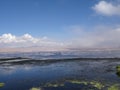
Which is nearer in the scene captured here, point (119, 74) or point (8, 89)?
point (8, 89)

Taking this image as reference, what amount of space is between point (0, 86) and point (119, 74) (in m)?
27.1

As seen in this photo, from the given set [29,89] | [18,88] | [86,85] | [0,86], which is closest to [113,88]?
[86,85]

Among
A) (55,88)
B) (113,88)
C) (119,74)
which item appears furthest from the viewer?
(119,74)

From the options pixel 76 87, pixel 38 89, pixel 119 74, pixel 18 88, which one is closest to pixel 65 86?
pixel 76 87

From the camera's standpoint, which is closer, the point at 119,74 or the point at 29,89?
the point at 29,89

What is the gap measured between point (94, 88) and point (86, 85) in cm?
317

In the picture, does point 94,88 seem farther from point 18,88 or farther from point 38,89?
point 18,88

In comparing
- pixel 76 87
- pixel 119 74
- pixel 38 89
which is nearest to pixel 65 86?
pixel 76 87

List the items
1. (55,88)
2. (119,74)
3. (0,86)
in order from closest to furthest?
(55,88) < (0,86) < (119,74)

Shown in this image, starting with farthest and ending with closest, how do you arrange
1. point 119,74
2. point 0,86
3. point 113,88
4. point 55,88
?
point 119,74 < point 0,86 < point 55,88 < point 113,88

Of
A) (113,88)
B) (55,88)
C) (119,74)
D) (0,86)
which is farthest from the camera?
(119,74)

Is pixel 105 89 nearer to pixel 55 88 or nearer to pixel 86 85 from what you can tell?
pixel 86 85

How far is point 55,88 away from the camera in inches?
1438

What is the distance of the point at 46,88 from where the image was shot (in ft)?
120
